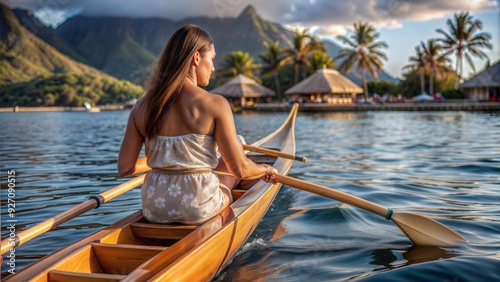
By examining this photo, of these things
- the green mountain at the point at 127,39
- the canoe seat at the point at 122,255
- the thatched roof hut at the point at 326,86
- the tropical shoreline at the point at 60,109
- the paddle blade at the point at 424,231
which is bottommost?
the paddle blade at the point at 424,231

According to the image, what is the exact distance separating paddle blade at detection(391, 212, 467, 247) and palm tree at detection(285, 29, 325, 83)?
112 feet

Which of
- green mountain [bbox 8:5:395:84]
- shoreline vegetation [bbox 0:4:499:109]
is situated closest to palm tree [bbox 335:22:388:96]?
shoreline vegetation [bbox 0:4:499:109]

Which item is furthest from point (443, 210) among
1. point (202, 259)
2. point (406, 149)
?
point (406, 149)

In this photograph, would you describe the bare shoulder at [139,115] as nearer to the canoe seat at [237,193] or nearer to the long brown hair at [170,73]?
the long brown hair at [170,73]

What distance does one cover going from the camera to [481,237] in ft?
11.0

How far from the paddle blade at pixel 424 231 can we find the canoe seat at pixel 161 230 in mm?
1496

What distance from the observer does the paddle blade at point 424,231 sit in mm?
3141

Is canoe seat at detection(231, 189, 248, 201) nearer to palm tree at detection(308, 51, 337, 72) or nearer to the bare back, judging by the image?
the bare back

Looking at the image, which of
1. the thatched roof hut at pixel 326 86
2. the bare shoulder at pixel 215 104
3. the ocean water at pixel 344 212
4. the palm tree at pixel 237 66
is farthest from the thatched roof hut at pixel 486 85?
the bare shoulder at pixel 215 104

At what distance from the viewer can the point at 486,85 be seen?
27031mm

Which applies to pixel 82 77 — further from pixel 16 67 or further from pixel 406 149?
pixel 406 149

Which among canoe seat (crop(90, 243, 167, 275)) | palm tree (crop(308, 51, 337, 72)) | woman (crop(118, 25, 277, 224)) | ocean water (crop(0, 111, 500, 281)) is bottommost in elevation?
ocean water (crop(0, 111, 500, 281))

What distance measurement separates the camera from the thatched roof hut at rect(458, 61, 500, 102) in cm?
2714

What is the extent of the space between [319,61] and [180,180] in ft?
117
